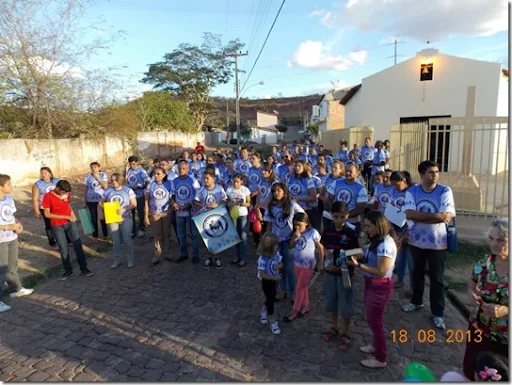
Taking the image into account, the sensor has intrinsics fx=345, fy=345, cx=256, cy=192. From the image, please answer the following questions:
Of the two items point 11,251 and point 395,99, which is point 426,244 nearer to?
point 11,251

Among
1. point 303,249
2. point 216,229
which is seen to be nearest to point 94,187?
point 216,229

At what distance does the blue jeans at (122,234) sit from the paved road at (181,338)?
86cm

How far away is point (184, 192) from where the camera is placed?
6.58 m

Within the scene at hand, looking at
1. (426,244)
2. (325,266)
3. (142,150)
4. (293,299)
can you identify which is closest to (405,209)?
(426,244)

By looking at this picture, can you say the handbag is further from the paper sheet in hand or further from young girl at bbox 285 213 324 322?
young girl at bbox 285 213 324 322

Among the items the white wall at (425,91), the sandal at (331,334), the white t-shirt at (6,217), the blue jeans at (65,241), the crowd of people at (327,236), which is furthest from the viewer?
the white wall at (425,91)

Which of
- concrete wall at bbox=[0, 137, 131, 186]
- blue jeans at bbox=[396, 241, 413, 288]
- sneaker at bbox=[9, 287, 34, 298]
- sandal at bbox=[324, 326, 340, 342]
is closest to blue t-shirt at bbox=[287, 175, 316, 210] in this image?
blue jeans at bbox=[396, 241, 413, 288]

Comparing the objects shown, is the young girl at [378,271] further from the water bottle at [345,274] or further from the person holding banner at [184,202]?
the person holding banner at [184,202]

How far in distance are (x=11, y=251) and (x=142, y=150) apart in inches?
715

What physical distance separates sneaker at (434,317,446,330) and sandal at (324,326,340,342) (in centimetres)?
127

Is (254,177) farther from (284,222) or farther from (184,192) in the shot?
(284,222)

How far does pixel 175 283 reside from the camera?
581 cm

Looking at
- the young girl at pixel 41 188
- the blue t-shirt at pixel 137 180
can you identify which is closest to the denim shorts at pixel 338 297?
the blue t-shirt at pixel 137 180

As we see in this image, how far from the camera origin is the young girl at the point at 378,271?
3.29m
